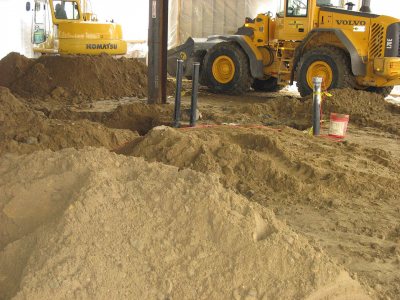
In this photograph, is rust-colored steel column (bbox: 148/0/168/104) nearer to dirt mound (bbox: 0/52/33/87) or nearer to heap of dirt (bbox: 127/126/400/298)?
heap of dirt (bbox: 127/126/400/298)

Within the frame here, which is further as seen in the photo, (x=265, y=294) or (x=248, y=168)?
(x=248, y=168)

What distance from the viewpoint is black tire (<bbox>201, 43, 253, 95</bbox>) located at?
12.5m

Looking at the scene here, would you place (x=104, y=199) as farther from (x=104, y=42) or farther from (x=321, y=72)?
(x=104, y=42)

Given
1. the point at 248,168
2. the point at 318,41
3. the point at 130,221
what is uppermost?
the point at 318,41

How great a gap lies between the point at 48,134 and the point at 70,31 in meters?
7.67

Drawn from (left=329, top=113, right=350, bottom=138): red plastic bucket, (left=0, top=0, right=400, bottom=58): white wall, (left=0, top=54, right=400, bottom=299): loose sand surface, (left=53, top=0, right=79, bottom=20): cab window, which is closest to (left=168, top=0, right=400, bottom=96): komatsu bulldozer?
(left=329, top=113, right=350, bottom=138): red plastic bucket

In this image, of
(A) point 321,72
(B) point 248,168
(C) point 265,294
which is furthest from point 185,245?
(A) point 321,72

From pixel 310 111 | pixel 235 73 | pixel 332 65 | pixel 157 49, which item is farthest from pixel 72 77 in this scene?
pixel 332 65

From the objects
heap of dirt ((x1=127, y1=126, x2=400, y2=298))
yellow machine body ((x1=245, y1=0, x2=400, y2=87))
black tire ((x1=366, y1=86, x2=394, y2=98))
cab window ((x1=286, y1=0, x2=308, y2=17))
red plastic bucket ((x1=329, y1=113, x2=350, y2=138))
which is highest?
cab window ((x1=286, y1=0, x2=308, y2=17))

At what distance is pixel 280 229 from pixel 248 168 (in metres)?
2.76

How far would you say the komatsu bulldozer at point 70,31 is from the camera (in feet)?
45.6

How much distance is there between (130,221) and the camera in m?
2.88

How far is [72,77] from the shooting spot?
41.6ft

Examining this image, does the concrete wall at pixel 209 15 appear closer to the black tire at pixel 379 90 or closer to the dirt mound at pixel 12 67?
the dirt mound at pixel 12 67
